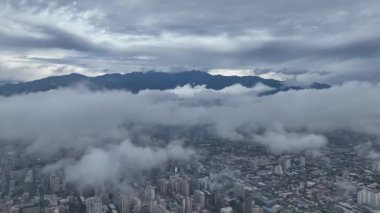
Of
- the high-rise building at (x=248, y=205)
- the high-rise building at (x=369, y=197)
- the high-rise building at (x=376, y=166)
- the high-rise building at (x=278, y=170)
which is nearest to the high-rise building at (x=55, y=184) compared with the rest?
the high-rise building at (x=248, y=205)

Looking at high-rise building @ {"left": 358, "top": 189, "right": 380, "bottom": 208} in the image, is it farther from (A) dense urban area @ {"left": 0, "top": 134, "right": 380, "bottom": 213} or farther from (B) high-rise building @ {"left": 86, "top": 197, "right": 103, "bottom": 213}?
(B) high-rise building @ {"left": 86, "top": 197, "right": 103, "bottom": 213}

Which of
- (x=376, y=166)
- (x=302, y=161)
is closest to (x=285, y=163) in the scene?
(x=302, y=161)

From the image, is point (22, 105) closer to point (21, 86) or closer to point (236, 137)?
point (21, 86)

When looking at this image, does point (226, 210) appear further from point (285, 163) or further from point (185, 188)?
point (285, 163)

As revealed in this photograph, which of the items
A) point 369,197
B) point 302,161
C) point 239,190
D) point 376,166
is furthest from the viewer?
point 302,161

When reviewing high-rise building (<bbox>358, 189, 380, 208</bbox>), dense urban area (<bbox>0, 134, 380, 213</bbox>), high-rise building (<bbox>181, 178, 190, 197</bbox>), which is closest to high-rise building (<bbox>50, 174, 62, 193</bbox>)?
dense urban area (<bbox>0, 134, 380, 213</bbox>)

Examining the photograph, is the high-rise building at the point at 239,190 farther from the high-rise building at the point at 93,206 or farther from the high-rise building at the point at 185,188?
the high-rise building at the point at 93,206

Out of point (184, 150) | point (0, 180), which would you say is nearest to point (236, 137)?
point (184, 150)
